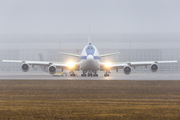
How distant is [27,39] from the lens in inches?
3976

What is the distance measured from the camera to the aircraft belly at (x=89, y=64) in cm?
4465

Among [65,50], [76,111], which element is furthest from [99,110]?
[65,50]

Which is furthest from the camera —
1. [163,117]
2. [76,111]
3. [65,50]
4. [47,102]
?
[65,50]

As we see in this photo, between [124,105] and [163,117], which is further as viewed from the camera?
[124,105]

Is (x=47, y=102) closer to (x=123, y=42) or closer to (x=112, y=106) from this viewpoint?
(x=112, y=106)

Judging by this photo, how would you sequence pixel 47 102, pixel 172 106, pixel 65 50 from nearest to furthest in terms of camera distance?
pixel 172 106 → pixel 47 102 → pixel 65 50

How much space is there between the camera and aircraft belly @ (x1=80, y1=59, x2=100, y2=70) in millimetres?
44650

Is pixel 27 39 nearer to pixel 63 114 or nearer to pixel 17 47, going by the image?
pixel 17 47

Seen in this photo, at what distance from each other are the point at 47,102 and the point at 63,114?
3488mm

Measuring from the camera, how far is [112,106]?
13.7 metres

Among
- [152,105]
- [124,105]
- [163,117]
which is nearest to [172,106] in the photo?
[152,105]

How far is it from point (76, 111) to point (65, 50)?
75.5 meters

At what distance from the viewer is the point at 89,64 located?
45.0 m

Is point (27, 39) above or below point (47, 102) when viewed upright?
above
